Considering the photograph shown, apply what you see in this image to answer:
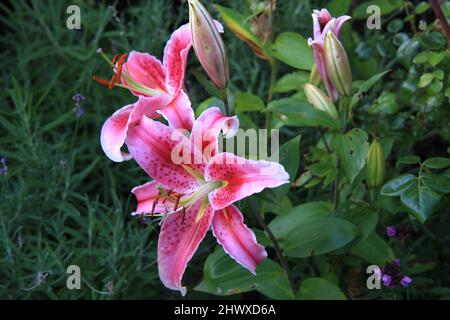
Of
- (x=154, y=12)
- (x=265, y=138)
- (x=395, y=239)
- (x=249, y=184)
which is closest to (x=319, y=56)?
(x=265, y=138)

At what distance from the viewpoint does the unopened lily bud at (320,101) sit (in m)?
1.11

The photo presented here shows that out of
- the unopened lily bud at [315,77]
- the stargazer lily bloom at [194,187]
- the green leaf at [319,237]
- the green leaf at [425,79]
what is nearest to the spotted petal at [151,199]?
the stargazer lily bloom at [194,187]

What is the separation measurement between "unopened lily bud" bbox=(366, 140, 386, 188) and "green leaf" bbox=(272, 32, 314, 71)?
0.23 metres

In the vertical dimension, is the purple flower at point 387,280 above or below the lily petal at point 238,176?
below

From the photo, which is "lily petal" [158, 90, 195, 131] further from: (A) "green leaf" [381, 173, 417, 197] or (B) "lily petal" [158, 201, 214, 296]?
(A) "green leaf" [381, 173, 417, 197]

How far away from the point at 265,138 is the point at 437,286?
0.50 m

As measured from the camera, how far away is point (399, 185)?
3.35 feet

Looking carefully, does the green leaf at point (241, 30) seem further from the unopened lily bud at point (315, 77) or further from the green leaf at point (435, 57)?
the green leaf at point (435, 57)

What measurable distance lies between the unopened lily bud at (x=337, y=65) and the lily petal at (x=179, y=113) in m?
0.22

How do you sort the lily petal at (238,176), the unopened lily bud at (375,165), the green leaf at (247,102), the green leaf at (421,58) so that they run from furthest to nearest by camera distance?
the green leaf at (247,102) → the green leaf at (421,58) → the unopened lily bud at (375,165) → the lily petal at (238,176)

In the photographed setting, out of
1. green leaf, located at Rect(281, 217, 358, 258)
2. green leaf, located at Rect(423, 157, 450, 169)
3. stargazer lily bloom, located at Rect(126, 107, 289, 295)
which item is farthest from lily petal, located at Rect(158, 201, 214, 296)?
green leaf, located at Rect(423, 157, 450, 169)

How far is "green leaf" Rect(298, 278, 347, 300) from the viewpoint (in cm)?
113
